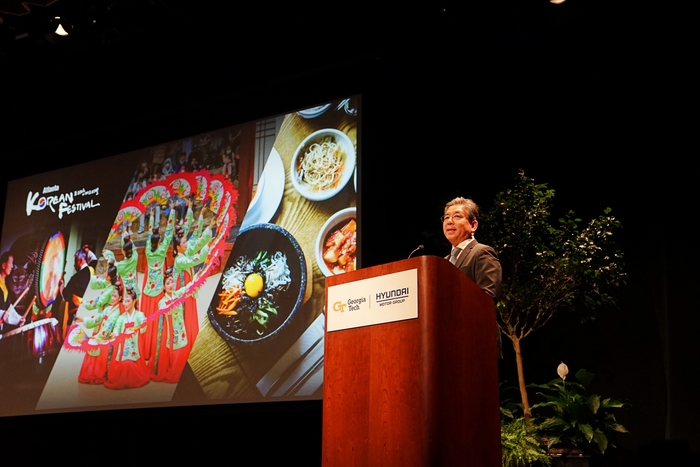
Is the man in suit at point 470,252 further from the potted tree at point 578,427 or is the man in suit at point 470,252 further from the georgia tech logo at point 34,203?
the georgia tech logo at point 34,203

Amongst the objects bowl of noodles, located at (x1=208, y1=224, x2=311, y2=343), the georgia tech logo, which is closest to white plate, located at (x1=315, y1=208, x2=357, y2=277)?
bowl of noodles, located at (x1=208, y1=224, x2=311, y2=343)

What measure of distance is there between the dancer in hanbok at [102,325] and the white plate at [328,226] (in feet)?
5.82

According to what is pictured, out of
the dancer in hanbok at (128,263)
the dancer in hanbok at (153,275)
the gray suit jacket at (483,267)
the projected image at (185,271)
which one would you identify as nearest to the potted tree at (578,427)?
the projected image at (185,271)

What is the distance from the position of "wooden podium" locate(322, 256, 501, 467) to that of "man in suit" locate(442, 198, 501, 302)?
0.25 metres

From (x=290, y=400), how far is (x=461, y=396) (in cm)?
247

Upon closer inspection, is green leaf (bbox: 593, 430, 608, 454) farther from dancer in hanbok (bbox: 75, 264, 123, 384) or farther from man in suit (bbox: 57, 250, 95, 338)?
man in suit (bbox: 57, 250, 95, 338)

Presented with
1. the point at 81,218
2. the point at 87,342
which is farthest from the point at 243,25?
the point at 87,342

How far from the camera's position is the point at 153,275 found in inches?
212

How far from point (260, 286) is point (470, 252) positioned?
236 centimetres

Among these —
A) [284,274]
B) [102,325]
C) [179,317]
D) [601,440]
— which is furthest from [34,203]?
[601,440]

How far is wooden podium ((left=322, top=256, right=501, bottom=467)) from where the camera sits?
7.11 ft

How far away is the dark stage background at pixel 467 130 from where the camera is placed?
4.55m

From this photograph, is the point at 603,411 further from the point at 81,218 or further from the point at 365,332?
the point at 81,218

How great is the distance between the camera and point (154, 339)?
5.21 metres
